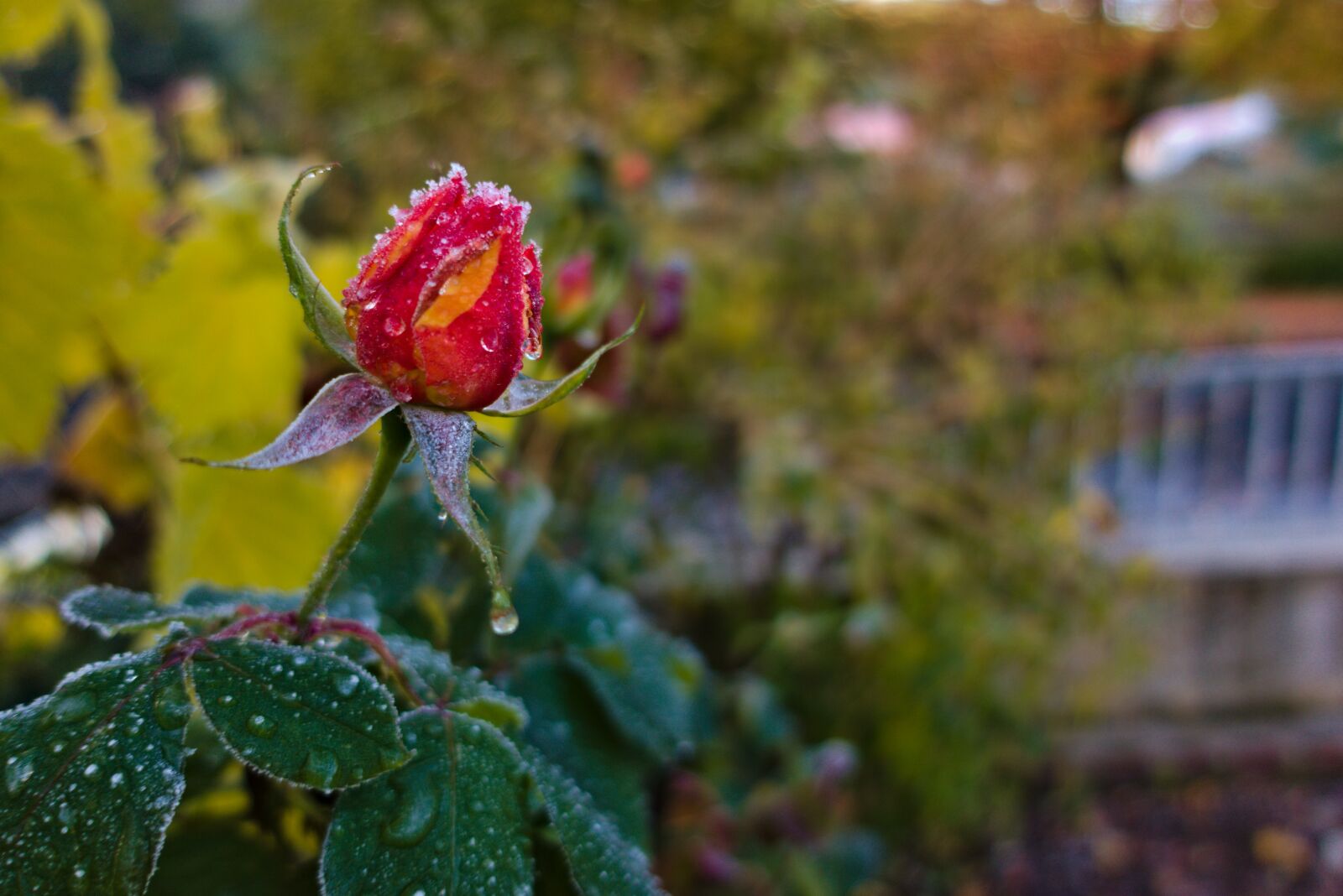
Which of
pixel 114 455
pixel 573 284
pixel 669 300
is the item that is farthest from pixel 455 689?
pixel 114 455

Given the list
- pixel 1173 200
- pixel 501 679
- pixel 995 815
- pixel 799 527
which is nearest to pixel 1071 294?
pixel 1173 200

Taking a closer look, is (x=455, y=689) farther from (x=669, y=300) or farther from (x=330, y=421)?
(x=669, y=300)

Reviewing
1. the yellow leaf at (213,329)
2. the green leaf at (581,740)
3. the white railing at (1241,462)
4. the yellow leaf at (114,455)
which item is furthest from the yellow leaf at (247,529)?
the white railing at (1241,462)

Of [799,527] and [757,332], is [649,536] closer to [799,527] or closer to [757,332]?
[799,527]

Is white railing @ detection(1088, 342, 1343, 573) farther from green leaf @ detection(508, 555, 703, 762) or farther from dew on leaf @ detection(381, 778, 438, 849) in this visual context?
dew on leaf @ detection(381, 778, 438, 849)

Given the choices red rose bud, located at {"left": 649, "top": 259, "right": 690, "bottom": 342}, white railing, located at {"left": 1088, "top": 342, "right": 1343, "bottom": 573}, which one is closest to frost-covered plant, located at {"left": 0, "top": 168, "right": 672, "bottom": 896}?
red rose bud, located at {"left": 649, "top": 259, "right": 690, "bottom": 342}

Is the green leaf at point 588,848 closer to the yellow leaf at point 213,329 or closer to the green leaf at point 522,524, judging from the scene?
the green leaf at point 522,524

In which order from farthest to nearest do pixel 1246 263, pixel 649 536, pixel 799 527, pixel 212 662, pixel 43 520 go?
pixel 1246 263
pixel 799 527
pixel 649 536
pixel 43 520
pixel 212 662
